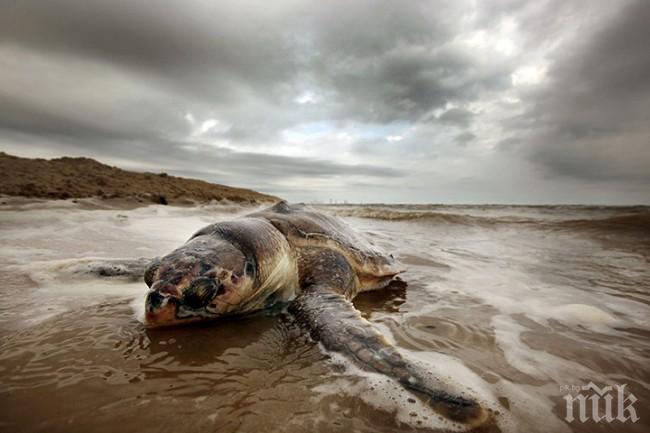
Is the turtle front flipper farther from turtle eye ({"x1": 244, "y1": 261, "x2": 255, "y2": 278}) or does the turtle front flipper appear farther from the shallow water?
turtle eye ({"x1": 244, "y1": 261, "x2": 255, "y2": 278})

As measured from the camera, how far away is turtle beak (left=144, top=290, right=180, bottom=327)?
1670mm

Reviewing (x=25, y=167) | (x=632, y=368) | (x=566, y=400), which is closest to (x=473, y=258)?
(x=632, y=368)

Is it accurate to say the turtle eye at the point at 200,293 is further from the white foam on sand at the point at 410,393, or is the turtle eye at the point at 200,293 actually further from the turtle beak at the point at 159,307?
the white foam on sand at the point at 410,393

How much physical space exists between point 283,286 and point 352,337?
970 mm

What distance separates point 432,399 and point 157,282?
5.12ft


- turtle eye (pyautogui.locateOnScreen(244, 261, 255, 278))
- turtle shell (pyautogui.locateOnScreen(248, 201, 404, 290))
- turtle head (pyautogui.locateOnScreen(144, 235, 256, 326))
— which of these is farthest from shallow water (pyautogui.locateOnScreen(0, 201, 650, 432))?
turtle eye (pyautogui.locateOnScreen(244, 261, 255, 278))

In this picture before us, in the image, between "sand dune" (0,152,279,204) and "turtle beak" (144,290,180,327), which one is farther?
"sand dune" (0,152,279,204)

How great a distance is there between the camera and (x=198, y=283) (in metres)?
1.71

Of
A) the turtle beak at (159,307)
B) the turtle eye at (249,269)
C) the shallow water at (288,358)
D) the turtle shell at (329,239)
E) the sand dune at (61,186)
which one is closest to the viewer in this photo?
the shallow water at (288,358)

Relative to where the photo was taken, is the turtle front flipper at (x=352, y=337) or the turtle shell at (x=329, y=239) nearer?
the turtle front flipper at (x=352, y=337)

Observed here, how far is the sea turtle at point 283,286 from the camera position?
1365 millimetres

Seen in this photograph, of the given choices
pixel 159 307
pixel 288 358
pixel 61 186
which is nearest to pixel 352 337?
pixel 288 358

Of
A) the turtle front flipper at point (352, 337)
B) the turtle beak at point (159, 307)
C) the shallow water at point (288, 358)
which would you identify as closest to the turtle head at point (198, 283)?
the turtle beak at point (159, 307)

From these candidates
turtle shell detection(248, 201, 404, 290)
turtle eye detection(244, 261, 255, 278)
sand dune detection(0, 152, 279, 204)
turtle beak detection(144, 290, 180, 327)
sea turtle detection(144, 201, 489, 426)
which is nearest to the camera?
sea turtle detection(144, 201, 489, 426)
